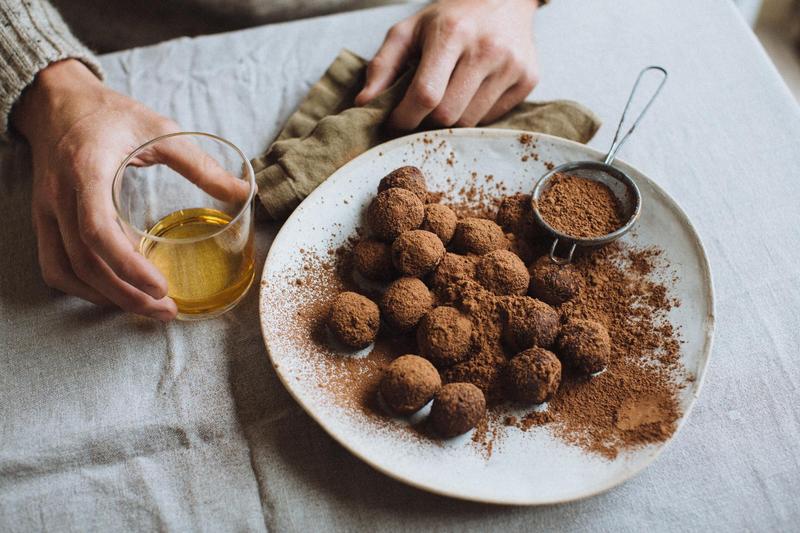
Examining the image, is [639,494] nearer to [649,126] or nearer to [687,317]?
[687,317]

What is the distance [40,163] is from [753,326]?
52.6 inches

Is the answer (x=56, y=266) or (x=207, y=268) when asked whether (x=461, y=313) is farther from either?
(x=56, y=266)

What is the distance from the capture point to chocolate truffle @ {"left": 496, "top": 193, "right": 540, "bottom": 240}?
1116 millimetres

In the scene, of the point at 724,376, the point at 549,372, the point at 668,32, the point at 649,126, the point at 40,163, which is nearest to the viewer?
the point at 549,372

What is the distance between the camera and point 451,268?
1.05m

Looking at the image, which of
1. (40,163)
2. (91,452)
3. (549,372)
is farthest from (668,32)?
(91,452)

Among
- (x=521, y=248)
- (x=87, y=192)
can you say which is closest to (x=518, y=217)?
(x=521, y=248)

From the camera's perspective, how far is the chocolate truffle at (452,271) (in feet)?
3.41

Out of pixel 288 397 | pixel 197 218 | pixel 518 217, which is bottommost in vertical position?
pixel 288 397

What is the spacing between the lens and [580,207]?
3.63 feet

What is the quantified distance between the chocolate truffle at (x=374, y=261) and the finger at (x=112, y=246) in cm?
32

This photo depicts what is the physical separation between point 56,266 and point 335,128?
1.86ft

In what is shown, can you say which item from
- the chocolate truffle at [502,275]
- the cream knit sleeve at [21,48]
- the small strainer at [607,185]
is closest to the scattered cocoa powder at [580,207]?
the small strainer at [607,185]

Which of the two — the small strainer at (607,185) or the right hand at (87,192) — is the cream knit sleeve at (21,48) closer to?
the right hand at (87,192)
